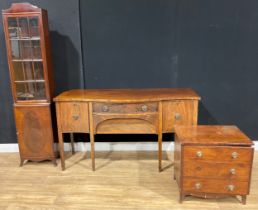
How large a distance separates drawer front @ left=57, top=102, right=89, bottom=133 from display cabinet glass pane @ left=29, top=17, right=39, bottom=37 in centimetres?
74

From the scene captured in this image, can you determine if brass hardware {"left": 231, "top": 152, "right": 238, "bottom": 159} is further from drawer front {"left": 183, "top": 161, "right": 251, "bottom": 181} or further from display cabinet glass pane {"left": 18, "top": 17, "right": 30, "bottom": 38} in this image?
display cabinet glass pane {"left": 18, "top": 17, "right": 30, "bottom": 38}

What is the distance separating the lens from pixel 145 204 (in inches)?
79.2

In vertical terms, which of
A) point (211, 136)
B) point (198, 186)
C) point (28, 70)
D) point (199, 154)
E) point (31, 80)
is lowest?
point (198, 186)

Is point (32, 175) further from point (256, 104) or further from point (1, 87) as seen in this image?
point (256, 104)

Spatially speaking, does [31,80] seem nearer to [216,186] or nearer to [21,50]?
[21,50]

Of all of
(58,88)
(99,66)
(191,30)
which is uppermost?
(191,30)

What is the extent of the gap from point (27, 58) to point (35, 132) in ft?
2.51

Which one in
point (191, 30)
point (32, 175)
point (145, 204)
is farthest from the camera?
point (191, 30)

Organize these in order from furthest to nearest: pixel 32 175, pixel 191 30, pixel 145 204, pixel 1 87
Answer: pixel 1 87
pixel 191 30
pixel 32 175
pixel 145 204

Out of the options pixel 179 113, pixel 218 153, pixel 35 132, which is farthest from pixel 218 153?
pixel 35 132

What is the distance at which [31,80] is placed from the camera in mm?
2578

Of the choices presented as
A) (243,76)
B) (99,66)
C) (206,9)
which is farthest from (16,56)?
(243,76)

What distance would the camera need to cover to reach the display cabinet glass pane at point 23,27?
242 cm

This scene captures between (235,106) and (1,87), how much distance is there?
8.97ft
